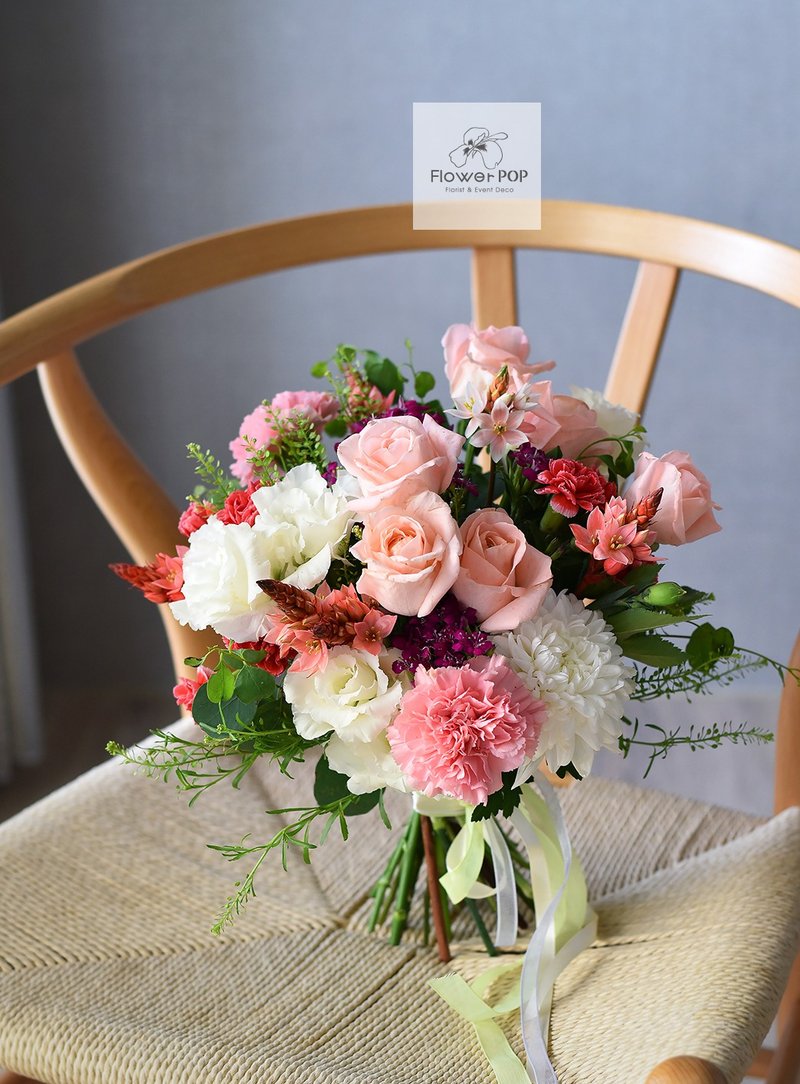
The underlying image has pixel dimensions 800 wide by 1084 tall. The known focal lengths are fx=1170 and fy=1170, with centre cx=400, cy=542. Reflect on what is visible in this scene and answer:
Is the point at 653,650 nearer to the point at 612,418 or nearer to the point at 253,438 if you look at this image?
the point at 612,418

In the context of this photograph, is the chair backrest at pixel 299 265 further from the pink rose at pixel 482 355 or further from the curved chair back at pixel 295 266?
the pink rose at pixel 482 355


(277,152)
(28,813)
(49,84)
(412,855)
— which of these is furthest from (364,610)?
(49,84)

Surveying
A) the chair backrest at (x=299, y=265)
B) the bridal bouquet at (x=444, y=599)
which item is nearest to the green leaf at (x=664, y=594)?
the bridal bouquet at (x=444, y=599)

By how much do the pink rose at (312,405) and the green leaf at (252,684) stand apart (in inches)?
7.3

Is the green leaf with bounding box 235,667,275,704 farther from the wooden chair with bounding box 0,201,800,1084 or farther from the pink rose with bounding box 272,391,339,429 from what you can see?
the wooden chair with bounding box 0,201,800,1084

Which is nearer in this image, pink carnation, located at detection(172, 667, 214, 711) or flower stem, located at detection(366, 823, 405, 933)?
pink carnation, located at detection(172, 667, 214, 711)

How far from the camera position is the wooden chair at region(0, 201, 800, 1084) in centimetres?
85

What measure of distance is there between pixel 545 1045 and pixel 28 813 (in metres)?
0.41

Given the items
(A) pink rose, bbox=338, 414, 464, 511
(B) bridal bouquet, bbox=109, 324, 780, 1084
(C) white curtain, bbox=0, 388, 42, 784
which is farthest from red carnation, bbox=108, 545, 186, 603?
(C) white curtain, bbox=0, 388, 42, 784

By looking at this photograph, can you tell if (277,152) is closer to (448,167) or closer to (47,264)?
(47,264)

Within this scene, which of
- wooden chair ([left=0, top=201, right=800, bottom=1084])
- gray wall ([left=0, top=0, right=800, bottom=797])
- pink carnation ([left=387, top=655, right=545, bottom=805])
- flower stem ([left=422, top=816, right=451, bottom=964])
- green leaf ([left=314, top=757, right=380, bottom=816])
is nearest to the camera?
pink carnation ([left=387, top=655, right=545, bottom=805])

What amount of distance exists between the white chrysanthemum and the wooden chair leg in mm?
140

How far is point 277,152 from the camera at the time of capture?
5.24 feet

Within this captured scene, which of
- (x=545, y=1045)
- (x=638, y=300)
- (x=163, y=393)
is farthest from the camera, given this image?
(x=163, y=393)
